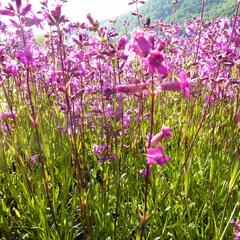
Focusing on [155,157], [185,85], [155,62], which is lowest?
[155,157]

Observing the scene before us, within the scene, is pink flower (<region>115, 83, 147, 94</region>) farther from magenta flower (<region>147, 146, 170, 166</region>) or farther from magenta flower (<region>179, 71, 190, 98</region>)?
magenta flower (<region>147, 146, 170, 166</region>)

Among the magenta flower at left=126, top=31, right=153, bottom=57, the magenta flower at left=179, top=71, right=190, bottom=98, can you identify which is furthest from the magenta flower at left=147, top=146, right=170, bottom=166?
the magenta flower at left=126, top=31, right=153, bottom=57

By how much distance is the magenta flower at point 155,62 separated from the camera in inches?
45.6

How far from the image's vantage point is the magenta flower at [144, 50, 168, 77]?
3.80 ft

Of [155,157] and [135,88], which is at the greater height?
[135,88]

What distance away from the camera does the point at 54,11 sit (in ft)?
5.74

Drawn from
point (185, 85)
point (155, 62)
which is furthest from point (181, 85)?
point (155, 62)

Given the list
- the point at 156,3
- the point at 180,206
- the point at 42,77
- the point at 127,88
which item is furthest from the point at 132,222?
the point at 156,3

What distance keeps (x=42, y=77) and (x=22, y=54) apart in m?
2.92

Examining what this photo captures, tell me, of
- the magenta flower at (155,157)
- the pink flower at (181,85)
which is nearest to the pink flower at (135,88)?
the pink flower at (181,85)

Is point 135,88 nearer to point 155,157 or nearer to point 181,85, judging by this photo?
point 181,85

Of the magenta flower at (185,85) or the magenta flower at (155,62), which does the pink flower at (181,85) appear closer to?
the magenta flower at (185,85)

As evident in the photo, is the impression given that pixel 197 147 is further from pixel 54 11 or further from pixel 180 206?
pixel 54 11

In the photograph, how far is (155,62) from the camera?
3.83 feet
